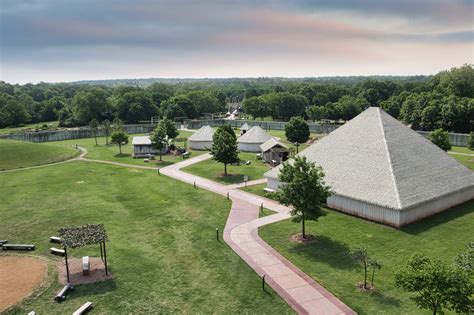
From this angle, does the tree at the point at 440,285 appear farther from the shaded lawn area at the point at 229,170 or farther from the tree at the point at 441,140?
the tree at the point at 441,140

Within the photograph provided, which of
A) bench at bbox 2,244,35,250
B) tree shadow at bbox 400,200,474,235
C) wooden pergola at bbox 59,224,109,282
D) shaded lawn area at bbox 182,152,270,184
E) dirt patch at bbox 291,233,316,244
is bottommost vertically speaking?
dirt patch at bbox 291,233,316,244

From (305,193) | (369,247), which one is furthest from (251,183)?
(369,247)

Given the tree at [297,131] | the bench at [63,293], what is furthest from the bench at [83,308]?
the tree at [297,131]

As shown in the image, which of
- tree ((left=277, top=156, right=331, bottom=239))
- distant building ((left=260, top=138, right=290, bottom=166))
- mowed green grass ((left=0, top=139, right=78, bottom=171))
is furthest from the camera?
mowed green grass ((left=0, top=139, right=78, bottom=171))

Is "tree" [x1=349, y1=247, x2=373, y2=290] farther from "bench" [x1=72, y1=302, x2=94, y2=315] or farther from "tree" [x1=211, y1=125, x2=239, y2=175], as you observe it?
"tree" [x1=211, y1=125, x2=239, y2=175]

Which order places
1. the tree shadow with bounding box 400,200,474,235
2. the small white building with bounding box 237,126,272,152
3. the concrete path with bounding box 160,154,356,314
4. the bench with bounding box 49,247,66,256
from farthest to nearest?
the small white building with bounding box 237,126,272,152
the tree shadow with bounding box 400,200,474,235
the bench with bounding box 49,247,66,256
the concrete path with bounding box 160,154,356,314

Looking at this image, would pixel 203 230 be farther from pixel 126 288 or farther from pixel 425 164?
pixel 425 164

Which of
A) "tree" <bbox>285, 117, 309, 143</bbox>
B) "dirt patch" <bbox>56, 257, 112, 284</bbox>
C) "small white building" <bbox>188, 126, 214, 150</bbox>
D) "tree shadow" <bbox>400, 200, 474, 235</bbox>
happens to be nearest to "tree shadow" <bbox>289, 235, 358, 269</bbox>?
"tree shadow" <bbox>400, 200, 474, 235</bbox>
